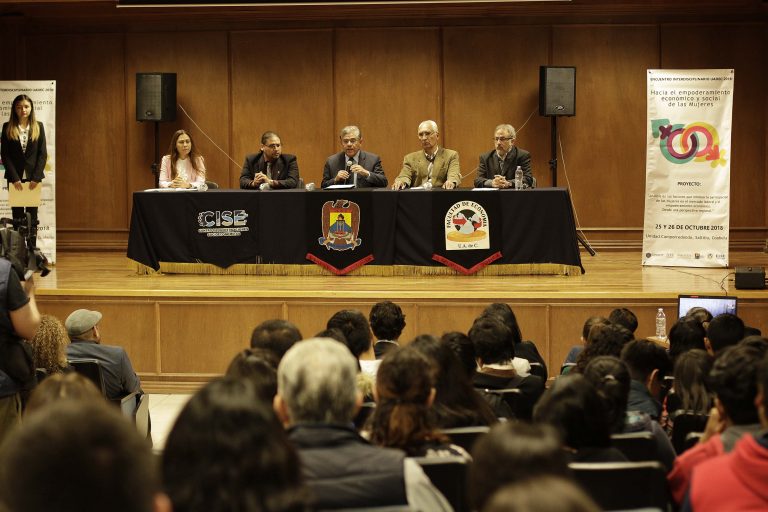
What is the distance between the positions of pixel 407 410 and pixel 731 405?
0.91m

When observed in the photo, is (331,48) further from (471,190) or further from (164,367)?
(164,367)

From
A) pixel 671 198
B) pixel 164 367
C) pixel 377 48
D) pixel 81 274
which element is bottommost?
pixel 164 367

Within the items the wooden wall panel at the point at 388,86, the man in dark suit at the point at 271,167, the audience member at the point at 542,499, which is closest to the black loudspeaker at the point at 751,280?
the man in dark suit at the point at 271,167

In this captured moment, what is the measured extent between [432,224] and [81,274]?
3.28 meters

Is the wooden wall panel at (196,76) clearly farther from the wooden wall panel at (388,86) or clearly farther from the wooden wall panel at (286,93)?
the wooden wall panel at (388,86)

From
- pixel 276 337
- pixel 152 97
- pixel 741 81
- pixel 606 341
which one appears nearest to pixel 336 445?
pixel 276 337

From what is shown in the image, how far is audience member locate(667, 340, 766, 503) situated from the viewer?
267cm

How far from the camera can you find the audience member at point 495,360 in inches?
166

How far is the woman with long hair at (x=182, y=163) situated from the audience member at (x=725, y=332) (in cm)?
560

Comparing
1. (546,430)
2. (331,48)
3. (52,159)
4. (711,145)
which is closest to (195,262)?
(52,159)

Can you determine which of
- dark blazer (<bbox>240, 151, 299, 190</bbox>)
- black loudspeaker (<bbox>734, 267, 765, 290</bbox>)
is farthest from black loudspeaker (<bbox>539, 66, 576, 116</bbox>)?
black loudspeaker (<bbox>734, 267, 765, 290</bbox>)

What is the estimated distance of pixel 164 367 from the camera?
7.48m

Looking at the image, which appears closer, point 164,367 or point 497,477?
point 497,477

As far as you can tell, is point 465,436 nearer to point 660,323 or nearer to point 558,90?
point 660,323
